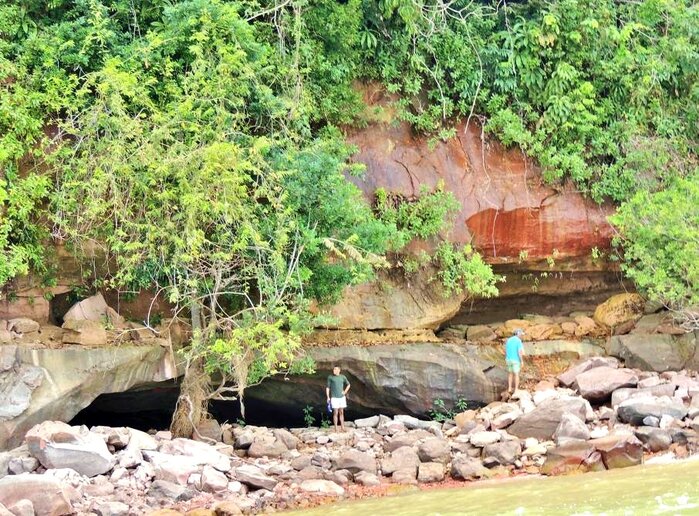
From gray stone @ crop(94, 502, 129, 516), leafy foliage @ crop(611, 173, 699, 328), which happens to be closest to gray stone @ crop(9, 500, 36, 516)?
gray stone @ crop(94, 502, 129, 516)

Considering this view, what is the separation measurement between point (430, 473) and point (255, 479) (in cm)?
213

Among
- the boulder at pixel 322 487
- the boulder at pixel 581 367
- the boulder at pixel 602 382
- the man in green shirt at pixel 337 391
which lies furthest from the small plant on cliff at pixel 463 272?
the boulder at pixel 322 487

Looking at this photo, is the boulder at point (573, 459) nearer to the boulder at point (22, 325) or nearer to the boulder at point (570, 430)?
the boulder at point (570, 430)

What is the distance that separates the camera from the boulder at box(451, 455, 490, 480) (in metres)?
9.79

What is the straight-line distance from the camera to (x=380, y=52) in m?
14.6

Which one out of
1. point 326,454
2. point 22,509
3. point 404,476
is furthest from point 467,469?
point 22,509

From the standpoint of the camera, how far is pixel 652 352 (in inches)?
568

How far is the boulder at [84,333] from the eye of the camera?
36.7ft

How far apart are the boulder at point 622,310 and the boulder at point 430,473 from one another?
6927mm

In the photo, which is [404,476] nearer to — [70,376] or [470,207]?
[70,376]

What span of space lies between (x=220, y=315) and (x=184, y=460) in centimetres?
221

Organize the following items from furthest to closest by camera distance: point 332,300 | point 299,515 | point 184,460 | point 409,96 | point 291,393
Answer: point 409,96 < point 291,393 < point 332,300 < point 184,460 < point 299,515

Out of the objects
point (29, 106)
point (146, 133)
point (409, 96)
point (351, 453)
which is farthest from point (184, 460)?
point (409, 96)

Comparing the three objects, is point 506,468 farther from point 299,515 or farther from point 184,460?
point 184,460
